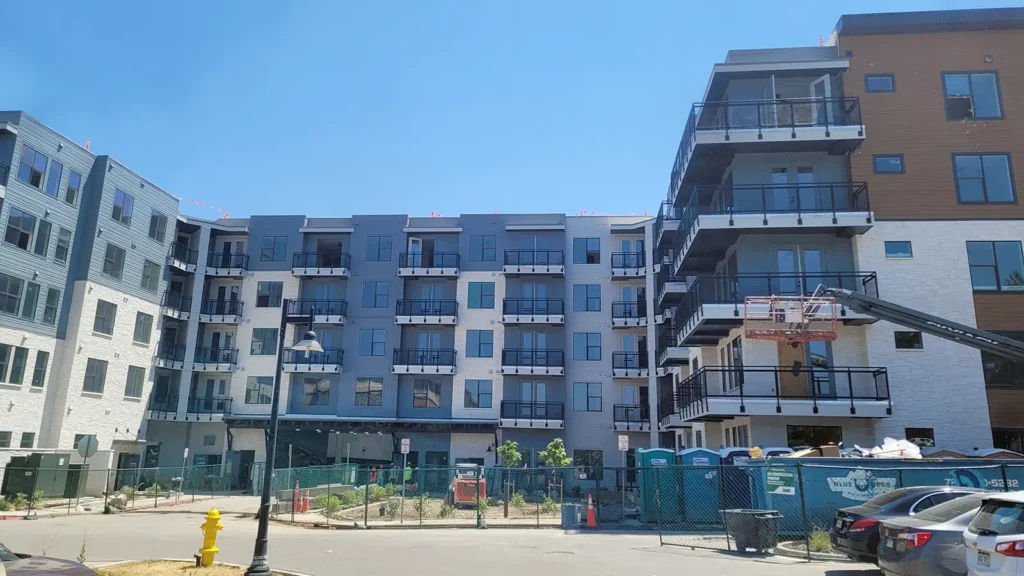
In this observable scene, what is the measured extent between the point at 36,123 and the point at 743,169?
32.0 m

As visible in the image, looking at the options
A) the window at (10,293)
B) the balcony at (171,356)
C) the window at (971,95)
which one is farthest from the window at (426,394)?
the window at (971,95)

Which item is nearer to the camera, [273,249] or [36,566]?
[36,566]

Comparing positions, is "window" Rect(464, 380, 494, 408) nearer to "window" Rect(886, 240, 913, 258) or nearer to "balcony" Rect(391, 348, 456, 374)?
"balcony" Rect(391, 348, 456, 374)

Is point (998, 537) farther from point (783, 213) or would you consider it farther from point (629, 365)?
point (629, 365)

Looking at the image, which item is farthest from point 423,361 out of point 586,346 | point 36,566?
point 36,566

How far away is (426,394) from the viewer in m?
45.7

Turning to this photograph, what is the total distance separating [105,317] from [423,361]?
59.1 feet

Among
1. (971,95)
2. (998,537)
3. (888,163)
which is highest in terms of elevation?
(971,95)

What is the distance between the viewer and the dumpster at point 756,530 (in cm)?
1571

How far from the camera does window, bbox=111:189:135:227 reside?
3869 cm

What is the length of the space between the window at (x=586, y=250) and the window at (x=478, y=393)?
10.0m

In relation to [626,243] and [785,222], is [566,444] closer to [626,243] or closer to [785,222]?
[626,243]

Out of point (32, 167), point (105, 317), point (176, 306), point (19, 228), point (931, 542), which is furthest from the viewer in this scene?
point (176, 306)

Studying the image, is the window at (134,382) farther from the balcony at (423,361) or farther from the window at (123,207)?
the balcony at (423,361)
